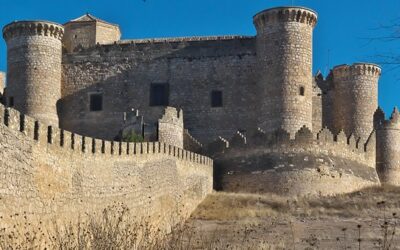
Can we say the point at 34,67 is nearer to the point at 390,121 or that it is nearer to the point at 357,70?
the point at 357,70

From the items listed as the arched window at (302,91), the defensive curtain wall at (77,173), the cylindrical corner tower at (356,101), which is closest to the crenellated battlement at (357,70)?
the cylindrical corner tower at (356,101)

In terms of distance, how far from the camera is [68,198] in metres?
18.7

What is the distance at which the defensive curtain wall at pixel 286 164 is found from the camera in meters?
34.5

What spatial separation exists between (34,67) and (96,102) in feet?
11.3

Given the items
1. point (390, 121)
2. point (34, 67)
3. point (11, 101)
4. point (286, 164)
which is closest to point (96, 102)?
point (34, 67)

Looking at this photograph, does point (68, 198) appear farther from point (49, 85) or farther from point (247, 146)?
point (49, 85)

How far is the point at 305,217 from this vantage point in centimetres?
2977

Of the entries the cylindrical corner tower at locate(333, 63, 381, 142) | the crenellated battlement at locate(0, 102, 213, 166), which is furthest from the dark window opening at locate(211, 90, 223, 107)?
the crenellated battlement at locate(0, 102, 213, 166)

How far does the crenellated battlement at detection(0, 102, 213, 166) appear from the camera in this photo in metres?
16.2

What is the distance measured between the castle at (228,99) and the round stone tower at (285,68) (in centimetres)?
4

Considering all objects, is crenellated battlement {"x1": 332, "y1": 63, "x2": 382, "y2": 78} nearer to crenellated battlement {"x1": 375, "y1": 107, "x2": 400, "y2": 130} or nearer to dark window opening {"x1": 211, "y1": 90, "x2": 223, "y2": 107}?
crenellated battlement {"x1": 375, "y1": 107, "x2": 400, "y2": 130}

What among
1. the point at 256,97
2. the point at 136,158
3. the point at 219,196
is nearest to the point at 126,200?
the point at 136,158

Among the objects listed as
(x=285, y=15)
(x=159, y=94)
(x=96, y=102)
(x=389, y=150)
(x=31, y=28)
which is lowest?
(x=389, y=150)

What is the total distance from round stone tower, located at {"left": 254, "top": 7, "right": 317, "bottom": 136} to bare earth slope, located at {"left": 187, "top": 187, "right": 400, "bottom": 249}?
5.49 metres
